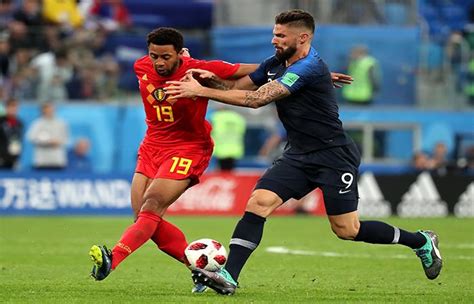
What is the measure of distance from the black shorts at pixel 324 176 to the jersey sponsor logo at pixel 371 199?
1302 cm

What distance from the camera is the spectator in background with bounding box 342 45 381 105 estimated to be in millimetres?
24500

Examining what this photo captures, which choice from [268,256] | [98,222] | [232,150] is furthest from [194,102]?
[232,150]

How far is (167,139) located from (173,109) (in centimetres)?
32

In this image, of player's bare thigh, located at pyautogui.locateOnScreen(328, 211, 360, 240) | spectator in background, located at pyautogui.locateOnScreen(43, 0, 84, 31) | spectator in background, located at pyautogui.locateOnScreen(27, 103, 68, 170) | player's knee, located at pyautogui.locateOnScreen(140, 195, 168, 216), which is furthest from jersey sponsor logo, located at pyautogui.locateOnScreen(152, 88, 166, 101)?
spectator in background, located at pyautogui.locateOnScreen(43, 0, 84, 31)

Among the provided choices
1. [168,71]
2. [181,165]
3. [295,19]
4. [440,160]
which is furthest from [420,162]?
[295,19]

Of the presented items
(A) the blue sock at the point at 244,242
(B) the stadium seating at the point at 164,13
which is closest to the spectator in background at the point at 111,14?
(B) the stadium seating at the point at 164,13

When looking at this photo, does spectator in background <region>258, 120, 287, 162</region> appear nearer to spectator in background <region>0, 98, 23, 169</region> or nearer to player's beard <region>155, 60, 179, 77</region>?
spectator in background <region>0, 98, 23, 169</region>

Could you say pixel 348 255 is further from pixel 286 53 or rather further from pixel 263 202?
pixel 286 53

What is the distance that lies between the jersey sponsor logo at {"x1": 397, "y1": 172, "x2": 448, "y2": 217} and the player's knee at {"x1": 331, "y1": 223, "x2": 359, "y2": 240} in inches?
520

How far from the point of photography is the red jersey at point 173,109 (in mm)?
10281

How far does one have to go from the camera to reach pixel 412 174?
23.4 meters

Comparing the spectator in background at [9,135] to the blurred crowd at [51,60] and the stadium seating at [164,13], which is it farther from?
the stadium seating at [164,13]

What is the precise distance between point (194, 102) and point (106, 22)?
626 inches

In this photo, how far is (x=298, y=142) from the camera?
10125 mm
